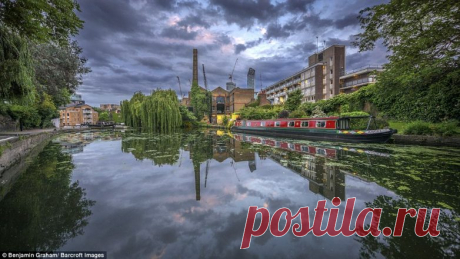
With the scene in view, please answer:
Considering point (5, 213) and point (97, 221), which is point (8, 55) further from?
point (97, 221)

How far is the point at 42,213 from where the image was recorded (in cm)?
364

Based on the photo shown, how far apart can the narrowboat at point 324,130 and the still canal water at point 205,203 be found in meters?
5.03

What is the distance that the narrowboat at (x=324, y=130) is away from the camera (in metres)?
12.7

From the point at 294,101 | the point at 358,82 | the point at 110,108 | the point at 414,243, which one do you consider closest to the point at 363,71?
the point at 358,82

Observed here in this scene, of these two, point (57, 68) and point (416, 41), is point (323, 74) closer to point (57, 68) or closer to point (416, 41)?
point (416, 41)

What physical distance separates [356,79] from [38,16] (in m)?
44.1

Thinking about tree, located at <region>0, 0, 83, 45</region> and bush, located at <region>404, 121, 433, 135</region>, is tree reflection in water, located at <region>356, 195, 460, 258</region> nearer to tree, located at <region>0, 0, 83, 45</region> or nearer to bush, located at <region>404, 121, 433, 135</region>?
tree, located at <region>0, 0, 83, 45</region>

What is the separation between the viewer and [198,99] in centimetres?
5078

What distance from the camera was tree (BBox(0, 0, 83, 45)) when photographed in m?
4.70

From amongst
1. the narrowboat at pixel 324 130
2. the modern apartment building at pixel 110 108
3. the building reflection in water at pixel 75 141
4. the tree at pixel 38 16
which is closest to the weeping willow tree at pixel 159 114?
the building reflection in water at pixel 75 141

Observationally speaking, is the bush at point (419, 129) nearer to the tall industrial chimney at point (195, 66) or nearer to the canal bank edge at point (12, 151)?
the canal bank edge at point (12, 151)

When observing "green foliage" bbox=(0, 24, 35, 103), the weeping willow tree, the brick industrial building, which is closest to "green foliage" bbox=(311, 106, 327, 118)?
the brick industrial building

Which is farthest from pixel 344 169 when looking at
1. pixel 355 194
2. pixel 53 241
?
pixel 53 241

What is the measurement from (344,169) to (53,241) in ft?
24.2
